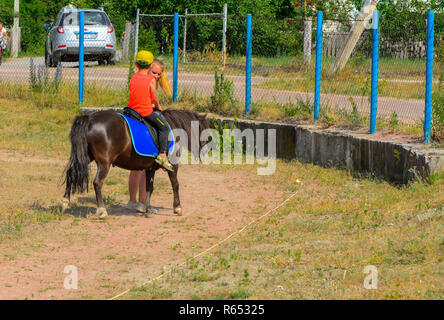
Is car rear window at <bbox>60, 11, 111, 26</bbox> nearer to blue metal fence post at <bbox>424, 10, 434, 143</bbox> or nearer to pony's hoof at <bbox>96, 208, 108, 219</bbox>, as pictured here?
blue metal fence post at <bbox>424, 10, 434, 143</bbox>

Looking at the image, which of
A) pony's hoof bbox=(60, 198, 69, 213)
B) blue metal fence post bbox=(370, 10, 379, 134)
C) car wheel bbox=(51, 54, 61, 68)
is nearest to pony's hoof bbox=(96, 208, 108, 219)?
pony's hoof bbox=(60, 198, 69, 213)

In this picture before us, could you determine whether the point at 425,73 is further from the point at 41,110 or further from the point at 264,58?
the point at 41,110

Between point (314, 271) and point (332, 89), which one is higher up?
point (332, 89)

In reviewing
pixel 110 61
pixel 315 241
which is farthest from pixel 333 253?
pixel 110 61

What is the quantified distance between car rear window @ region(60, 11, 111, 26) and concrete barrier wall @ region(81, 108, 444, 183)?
27.5 feet

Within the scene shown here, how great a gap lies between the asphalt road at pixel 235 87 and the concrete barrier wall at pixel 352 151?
3.30 feet

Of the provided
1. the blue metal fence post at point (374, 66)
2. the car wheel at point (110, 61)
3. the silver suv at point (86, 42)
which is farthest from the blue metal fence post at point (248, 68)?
the silver suv at point (86, 42)

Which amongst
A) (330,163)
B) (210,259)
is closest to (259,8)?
(330,163)

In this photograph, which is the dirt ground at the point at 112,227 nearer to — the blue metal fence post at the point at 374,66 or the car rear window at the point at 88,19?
the blue metal fence post at the point at 374,66

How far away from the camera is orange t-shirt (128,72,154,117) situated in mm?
10367

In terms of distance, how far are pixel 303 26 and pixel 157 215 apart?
624 cm

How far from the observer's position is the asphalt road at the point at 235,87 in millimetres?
14664

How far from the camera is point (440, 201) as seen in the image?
31.6 ft

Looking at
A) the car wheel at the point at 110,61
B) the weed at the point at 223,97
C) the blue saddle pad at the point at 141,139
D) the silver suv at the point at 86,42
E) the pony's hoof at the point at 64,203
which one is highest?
the silver suv at the point at 86,42
